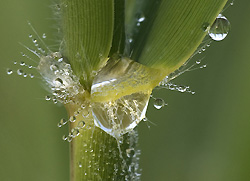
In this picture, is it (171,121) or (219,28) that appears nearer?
(219,28)

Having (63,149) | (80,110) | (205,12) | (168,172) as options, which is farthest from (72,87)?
(168,172)

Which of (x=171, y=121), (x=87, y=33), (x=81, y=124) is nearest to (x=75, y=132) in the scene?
(x=81, y=124)

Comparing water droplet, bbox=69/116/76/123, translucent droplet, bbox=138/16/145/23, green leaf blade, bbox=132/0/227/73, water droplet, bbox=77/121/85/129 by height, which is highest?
translucent droplet, bbox=138/16/145/23

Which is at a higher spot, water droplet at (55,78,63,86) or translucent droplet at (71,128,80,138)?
water droplet at (55,78,63,86)

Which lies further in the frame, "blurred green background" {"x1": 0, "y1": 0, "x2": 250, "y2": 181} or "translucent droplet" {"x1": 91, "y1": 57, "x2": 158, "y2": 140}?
"blurred green background" {"x1": 0, "y1": 0, "x2": 250, "y2": 181}

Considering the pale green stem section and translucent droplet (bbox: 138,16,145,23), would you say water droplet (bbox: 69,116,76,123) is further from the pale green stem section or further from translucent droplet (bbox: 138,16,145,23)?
translucent droplet (bbox: 138,16,145,23)

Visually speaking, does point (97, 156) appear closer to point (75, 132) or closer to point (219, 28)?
point (75, 132)

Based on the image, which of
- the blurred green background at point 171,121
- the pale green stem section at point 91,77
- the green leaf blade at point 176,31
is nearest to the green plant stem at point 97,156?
the pale green stem section at point 91,77

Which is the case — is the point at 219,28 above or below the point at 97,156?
above

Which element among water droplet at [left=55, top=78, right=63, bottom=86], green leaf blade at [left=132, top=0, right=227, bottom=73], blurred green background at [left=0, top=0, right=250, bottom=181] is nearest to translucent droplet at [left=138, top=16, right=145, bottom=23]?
green leaf blade at [left=132, top=0, right=227, bottom=73]

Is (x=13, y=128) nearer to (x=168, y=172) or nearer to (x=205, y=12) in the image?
(x=168, y=172)
